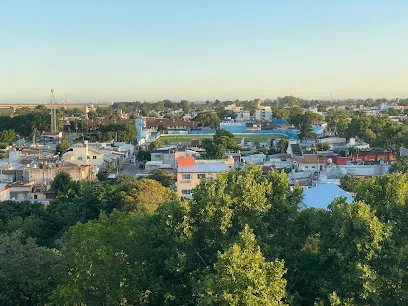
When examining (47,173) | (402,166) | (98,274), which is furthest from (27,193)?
(402,166)

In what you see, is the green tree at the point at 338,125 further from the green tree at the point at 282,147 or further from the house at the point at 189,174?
the house at the point at 189,174

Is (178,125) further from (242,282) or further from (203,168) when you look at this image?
(242,282)

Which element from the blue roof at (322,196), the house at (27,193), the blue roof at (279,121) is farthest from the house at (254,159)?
the blue roof at (279,121)

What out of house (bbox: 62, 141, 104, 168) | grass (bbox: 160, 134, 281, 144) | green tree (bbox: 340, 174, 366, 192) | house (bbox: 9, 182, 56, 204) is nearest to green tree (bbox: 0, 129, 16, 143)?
house (bbox: 62, 141, 104, 168)

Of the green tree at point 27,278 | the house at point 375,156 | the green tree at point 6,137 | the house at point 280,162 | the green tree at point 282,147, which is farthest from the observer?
the green tree at point 6,137

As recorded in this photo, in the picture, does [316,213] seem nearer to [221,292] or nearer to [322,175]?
[221,292]

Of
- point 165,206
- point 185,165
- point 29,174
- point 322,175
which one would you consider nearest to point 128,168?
point 29,174
